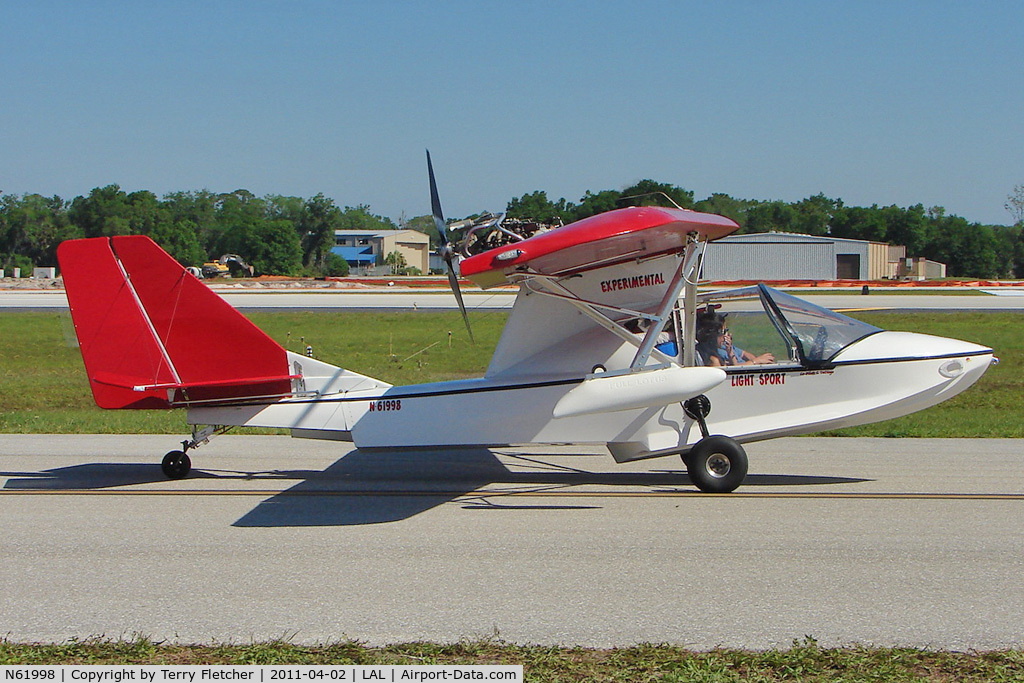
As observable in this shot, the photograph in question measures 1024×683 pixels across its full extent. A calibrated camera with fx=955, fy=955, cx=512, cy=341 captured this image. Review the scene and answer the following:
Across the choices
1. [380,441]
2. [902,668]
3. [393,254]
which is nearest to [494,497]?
[380,441]

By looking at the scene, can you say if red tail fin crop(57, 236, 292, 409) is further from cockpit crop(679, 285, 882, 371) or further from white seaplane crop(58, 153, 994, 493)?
cockpit crop(679, 285, 882, 371)

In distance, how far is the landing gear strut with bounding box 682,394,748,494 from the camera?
8719 mm

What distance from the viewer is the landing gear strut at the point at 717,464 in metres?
8.72

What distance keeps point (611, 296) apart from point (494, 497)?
2.26 metres

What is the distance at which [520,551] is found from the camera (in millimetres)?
6906

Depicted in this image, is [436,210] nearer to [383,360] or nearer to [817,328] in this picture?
[817,328]

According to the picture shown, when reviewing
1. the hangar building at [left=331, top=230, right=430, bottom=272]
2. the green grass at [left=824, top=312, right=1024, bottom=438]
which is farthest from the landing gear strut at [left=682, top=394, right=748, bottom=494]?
the hangar building at [left=331, top=230, right=430, bottom=272]

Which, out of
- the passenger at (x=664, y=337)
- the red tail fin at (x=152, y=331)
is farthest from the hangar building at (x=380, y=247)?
the passenger at (x=664, y=337)

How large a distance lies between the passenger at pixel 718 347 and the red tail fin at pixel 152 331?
→ 4.20m

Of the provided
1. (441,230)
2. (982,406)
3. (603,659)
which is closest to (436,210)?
(441,230)

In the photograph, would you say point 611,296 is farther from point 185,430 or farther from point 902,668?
point 185,430

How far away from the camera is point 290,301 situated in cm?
5056

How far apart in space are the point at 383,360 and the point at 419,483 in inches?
569

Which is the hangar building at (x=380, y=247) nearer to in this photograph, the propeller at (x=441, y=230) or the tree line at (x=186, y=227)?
the tree line at (x=186, y=227)
